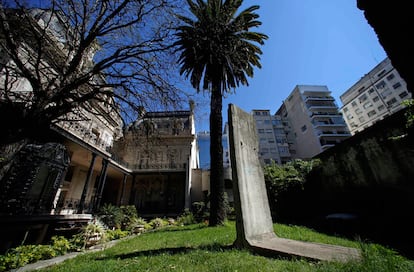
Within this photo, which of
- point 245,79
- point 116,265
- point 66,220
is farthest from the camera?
point 245,79

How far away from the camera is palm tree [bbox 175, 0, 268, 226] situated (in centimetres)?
852

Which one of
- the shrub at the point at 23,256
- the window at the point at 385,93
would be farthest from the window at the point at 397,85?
the shrub at the point at 23,256

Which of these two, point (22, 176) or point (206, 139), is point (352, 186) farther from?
point (206, 139)

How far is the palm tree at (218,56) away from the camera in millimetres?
8516

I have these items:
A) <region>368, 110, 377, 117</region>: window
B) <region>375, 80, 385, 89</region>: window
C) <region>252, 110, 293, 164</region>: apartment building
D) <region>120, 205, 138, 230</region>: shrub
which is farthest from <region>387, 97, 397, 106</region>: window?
<region>120, 205, 138, 230</region>: shrub

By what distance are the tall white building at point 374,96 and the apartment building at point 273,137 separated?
20.3m

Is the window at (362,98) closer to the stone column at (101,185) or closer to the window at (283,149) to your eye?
the window at (283,149)

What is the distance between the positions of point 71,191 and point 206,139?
31.0m

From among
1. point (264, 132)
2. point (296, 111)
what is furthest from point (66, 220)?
point (296, 111)

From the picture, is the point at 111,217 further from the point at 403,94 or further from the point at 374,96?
the point at 374,96

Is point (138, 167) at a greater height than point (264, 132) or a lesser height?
lesser

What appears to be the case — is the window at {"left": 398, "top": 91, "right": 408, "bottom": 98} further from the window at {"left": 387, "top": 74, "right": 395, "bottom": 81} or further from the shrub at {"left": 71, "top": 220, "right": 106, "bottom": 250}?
the shrub at {"left": 71, "top": 220, "right": 106, "bottom": 250}

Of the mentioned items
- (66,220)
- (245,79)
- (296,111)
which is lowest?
(66,220)

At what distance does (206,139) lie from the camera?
4200 centimetres
